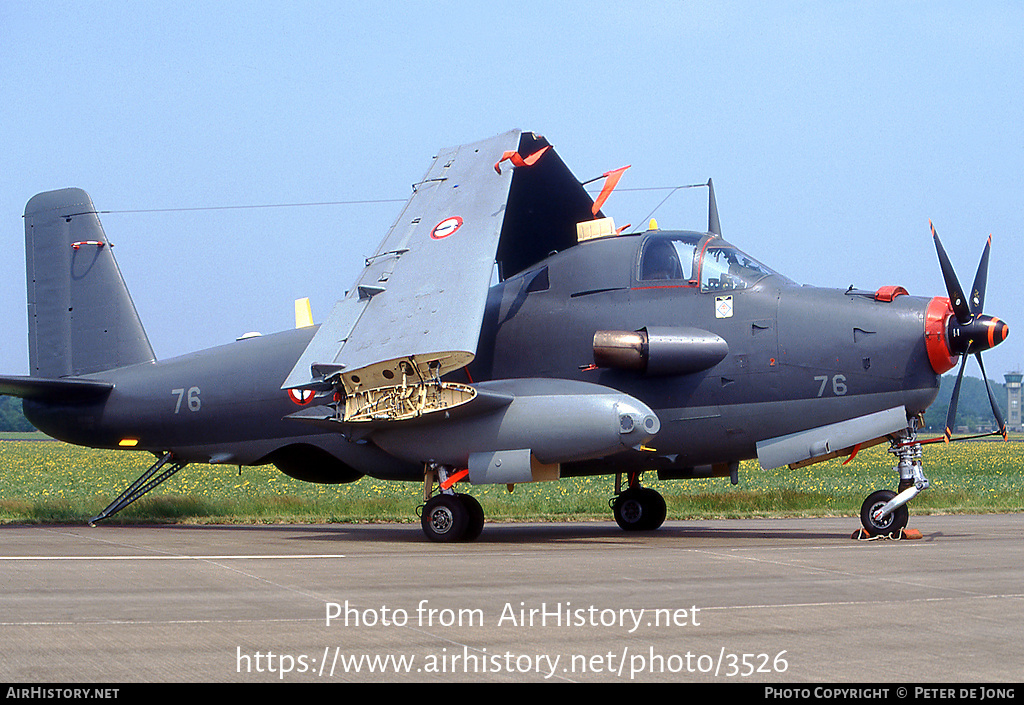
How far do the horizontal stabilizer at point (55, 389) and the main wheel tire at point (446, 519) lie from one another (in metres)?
7.12

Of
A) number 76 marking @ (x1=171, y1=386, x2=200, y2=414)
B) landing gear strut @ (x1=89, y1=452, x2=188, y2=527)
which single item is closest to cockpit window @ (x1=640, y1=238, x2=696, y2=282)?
number 76 marking @ (x1=171, y1=386, x2=200, y2=414)

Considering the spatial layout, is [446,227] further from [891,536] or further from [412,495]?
[412,495]

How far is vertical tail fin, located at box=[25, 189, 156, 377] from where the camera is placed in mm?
19234

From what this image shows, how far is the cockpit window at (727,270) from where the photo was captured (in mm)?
14867

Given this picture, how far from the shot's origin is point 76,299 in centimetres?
1936

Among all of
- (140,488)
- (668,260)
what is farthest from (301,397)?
(668,260)

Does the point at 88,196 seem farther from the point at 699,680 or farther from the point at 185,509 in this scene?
the point at 699,680

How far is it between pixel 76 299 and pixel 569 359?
31.8 ft

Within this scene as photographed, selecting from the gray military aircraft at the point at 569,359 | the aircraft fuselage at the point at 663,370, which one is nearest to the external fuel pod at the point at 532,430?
the gray military aircraft at the point at 569,359

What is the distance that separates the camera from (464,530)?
47.5 ft

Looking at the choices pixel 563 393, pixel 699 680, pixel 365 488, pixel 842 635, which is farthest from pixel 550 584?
pixel 365 488

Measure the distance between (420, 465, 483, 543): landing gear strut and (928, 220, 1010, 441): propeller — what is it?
635 cm

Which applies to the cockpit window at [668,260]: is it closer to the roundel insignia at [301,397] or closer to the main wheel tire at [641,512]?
the main wheel tire at [641,512]

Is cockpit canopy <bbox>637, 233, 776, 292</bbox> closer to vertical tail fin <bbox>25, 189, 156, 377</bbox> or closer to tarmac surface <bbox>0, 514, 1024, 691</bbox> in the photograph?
tarmac surface <bbox>0, 514, 1024, 691</bbox>
